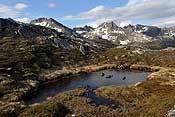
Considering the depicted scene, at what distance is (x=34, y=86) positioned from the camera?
11175cm

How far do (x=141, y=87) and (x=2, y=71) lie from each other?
2258 inches

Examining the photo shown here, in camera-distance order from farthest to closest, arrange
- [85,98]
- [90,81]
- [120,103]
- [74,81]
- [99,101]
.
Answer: [74,81] → [90,81] → [85,98] → [99,101] → [120,103]

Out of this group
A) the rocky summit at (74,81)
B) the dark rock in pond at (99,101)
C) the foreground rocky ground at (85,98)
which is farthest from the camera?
the dark rock in pond at (99,101)

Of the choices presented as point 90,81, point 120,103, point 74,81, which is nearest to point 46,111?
point 120,103

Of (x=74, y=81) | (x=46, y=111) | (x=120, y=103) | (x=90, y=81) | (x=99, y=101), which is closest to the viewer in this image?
(x=46, y=111)

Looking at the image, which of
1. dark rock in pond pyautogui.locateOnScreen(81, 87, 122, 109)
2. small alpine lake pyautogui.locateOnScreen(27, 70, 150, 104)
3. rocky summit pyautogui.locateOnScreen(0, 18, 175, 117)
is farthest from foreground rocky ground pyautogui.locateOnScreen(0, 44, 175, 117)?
small alpine lake pyautogui.locateOnScreen(27, 70, 150, 104)

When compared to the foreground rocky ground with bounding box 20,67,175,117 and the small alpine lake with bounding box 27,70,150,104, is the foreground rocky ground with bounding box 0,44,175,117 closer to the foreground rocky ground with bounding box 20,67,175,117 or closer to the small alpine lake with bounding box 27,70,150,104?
the foreground rocky ground with bounding box 20,67,175,117

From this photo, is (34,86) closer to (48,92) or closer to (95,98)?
(48,92)

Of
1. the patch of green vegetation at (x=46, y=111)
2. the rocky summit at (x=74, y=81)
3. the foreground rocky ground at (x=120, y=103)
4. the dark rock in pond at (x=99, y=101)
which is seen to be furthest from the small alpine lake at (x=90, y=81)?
the patch of green vegetation at (x=46, y=111)

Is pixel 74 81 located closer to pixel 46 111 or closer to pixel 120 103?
pixel 120 103

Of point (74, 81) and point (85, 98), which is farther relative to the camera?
point (74, 81)

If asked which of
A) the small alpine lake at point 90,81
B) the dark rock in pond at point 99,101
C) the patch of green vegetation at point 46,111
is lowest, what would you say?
the small alpine lake at point 90,81

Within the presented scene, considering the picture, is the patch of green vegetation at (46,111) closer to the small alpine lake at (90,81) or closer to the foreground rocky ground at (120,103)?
the foreground rocky ground at (120,103)

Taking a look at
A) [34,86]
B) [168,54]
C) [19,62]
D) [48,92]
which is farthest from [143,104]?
[168,54]
